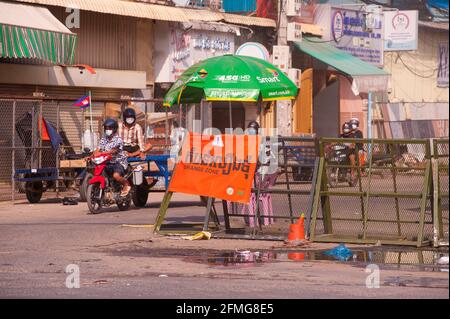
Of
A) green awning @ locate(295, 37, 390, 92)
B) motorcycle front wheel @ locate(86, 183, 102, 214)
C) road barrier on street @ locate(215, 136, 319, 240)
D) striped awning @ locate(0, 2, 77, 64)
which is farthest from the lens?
green awning @ locate(295, 37, 390, 92)

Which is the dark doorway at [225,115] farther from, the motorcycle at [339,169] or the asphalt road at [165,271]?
the asphalt road at [165,271]

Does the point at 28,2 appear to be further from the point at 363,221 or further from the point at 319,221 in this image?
the point at 363,221

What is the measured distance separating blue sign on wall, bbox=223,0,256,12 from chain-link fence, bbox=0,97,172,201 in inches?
388

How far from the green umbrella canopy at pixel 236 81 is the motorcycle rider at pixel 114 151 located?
3.97 m

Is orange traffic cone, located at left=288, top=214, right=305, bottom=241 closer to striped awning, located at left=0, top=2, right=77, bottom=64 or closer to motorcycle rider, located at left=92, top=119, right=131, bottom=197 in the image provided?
motorcycle rider, located at left=92, top=119, right=131, bottom=197

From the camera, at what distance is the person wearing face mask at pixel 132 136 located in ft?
67.9

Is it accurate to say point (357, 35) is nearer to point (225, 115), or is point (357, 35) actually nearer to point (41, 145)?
point (225, 115)

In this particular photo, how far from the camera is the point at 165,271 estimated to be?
1195 cm

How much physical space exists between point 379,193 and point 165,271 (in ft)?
12.2

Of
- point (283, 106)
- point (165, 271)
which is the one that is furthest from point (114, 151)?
point (283, 106)

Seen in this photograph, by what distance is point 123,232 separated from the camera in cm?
1630

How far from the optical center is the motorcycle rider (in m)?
20.1

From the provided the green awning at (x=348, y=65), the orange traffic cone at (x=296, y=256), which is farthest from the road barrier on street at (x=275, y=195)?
the green awning at (x=348, y=65)

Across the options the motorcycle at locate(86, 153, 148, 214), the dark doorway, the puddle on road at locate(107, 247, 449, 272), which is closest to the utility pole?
the dark doorway
